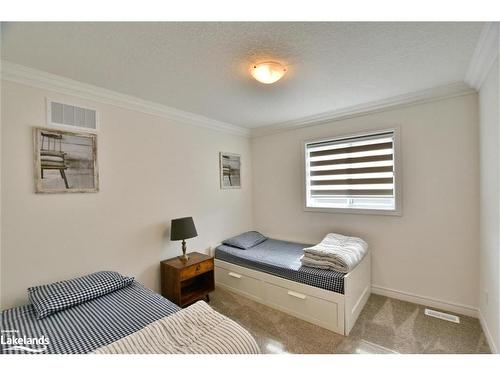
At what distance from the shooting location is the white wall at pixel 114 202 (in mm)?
1626

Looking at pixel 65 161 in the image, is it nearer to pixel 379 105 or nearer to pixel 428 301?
pixel 379 105

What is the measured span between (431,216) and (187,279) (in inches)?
109

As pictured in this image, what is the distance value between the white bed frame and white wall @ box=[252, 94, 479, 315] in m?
0.35

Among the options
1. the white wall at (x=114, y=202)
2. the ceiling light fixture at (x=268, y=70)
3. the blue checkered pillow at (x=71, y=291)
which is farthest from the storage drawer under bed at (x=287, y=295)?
the ceiling light fixture at (x=268, y=70)

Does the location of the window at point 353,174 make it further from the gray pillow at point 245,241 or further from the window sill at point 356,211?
the gray pillow at point 245,241

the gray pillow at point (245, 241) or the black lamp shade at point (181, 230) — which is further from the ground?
the black lamp shade at point (181, 230)

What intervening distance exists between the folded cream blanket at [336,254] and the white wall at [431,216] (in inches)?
14.8

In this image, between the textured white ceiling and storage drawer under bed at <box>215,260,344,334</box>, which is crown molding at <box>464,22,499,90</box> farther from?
storage drawer under bed at <box>215,260,344,334</box>

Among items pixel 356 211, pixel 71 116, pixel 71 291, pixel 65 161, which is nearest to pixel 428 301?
pixel 356 211

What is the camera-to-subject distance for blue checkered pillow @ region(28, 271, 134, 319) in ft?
4.89

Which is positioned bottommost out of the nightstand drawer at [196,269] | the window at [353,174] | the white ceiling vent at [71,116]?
the nightstand drawer at [196,269]
